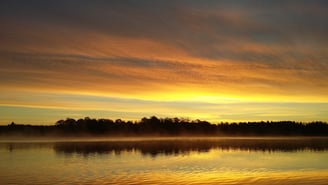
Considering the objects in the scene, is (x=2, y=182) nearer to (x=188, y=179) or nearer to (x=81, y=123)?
(x=188, y=179)

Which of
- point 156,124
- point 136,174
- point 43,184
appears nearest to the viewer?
point 43,184

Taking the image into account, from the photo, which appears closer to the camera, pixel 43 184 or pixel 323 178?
pixel 43 184

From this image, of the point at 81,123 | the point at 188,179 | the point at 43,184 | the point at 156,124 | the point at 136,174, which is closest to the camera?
the point at 43,184

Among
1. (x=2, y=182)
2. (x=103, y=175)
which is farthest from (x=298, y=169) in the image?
→ (x=2, y=182)

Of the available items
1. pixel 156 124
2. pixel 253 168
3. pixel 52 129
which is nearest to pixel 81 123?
pixel 52 129

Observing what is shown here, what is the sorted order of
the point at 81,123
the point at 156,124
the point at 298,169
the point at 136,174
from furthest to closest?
1. the point at 156,124
2. the point at 81,123
3. the point at 298,169
4. the point at 136,174

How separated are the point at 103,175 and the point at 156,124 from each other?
118 m

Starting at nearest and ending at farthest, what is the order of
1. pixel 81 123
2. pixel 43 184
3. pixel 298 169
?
pixel 43 184 < pixel 298 169 < pixel 81 123

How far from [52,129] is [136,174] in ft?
368

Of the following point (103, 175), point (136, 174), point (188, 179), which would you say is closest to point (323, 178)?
point (188, 179)

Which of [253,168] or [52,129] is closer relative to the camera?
[253,168]

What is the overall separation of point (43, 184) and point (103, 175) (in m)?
4.00

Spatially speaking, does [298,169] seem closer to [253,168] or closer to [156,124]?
[253,168]

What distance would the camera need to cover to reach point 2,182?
21.0m
